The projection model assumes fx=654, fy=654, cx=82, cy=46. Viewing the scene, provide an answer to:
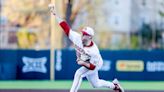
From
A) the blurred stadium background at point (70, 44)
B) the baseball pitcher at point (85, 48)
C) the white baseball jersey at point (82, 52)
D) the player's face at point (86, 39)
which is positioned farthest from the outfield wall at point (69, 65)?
the player's face at point (86, 39)

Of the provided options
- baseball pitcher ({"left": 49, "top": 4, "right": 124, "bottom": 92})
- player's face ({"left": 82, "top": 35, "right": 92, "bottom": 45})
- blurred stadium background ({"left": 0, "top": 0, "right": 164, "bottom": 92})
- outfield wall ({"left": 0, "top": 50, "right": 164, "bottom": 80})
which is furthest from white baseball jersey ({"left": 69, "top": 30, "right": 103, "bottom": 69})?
outfield wall ({"left": 0, "top": 50, "right": 164, "bottom": 80})

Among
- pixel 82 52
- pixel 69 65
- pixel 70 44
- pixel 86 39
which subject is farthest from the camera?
pixel 70 44

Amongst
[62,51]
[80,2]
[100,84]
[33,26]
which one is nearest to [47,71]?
[62,51]

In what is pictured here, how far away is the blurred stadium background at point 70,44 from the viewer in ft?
88.2

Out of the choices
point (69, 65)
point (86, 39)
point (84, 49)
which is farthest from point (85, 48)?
point (69, 65)

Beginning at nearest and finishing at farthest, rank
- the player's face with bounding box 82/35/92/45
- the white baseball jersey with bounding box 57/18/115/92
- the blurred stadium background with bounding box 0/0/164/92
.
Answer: the player's face with bounding box 82/35/92/45, the white baseball jersey with bounding box 57/18/115/92, the blurred stadium background with bounding box 0/0/164/92

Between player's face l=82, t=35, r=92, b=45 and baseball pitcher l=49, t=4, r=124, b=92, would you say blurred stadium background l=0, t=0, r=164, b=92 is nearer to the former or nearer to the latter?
baseball pitcher l=49, t=4, r=124, b=92

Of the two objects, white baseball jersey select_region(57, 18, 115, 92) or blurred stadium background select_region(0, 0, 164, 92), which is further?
blurred stadium background select_region(0, 0, 164, 92)

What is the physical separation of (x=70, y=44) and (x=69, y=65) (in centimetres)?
2104

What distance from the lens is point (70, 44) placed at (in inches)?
1897

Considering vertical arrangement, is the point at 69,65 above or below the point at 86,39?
below

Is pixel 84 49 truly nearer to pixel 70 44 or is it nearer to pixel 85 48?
pixel 85 48

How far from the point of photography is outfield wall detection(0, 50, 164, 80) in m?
27.2

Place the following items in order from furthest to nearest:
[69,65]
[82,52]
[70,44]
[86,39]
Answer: [70,44]
[69,65]
[82,52]
[86,39]
